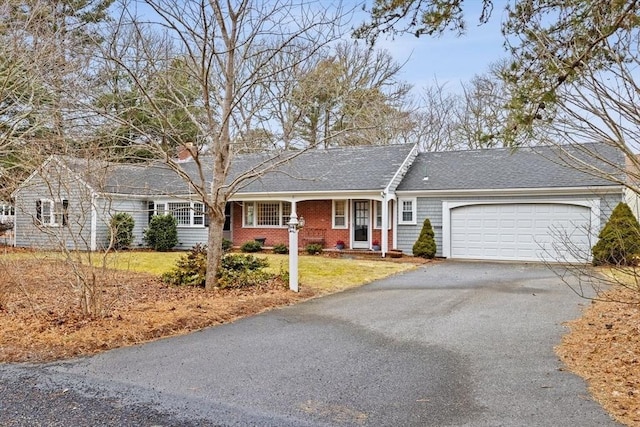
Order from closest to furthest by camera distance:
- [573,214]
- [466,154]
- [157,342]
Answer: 1. [157,342]
2. [573,214]
3. [466,154]

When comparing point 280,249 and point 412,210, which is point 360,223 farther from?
point 280,249

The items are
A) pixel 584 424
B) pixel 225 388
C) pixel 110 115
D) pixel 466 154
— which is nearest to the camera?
pixel 584 424

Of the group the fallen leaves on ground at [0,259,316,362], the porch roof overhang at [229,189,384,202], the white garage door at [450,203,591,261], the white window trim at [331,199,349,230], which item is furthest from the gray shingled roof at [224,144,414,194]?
the fallen leaves on ground at [0,259,316,362]

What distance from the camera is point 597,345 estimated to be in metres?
5.98

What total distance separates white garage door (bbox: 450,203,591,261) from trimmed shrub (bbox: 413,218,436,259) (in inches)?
34.5

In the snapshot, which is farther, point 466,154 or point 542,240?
point 466,154

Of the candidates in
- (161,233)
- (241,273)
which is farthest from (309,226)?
(241,273)

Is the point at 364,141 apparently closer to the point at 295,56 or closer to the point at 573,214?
the point at 573,214

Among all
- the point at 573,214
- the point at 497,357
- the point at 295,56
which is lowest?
the point at 497,357

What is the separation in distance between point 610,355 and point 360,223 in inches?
561

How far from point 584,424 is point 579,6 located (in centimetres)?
422

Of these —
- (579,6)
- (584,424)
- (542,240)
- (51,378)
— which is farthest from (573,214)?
(51,378)

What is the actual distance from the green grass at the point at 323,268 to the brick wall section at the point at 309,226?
219 centimetres

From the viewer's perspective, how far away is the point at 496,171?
1795cm
